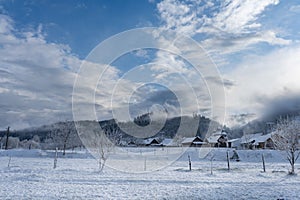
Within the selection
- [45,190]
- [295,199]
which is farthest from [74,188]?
[295,199]

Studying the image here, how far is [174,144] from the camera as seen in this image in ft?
260

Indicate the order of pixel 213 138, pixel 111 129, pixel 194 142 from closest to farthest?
pixel 111 129
pixel 213 138
pixel 194 142

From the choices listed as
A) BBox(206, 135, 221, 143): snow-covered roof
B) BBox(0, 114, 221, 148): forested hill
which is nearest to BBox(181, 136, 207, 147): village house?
BBox(0, 114, 221, 148): forested hill

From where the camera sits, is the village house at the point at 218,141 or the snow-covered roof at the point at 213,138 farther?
the snow-covered roof at the point at 213,138

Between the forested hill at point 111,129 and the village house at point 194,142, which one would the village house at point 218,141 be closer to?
the village house at point 194,142

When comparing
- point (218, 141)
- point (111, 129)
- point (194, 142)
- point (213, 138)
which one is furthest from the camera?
point (194, 142)

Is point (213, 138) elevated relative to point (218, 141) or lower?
elevated

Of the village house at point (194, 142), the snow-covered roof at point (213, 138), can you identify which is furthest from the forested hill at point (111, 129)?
the snow-covered roof at point (213, 138)

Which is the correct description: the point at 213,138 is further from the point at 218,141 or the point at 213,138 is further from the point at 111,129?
the point at 111,129

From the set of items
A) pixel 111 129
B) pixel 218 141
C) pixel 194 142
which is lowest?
pixel 194 142

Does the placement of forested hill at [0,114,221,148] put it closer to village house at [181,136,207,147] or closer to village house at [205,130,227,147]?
village house at [181,136,207,147]

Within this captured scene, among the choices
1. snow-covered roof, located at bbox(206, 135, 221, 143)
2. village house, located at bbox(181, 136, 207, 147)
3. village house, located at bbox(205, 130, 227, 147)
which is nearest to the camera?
village house, located at bbox(205, 130, 227, 147)

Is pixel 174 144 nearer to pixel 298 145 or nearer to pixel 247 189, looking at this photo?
pixel 298 145

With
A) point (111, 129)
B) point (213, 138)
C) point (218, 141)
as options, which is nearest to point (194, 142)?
point (213, 138)
